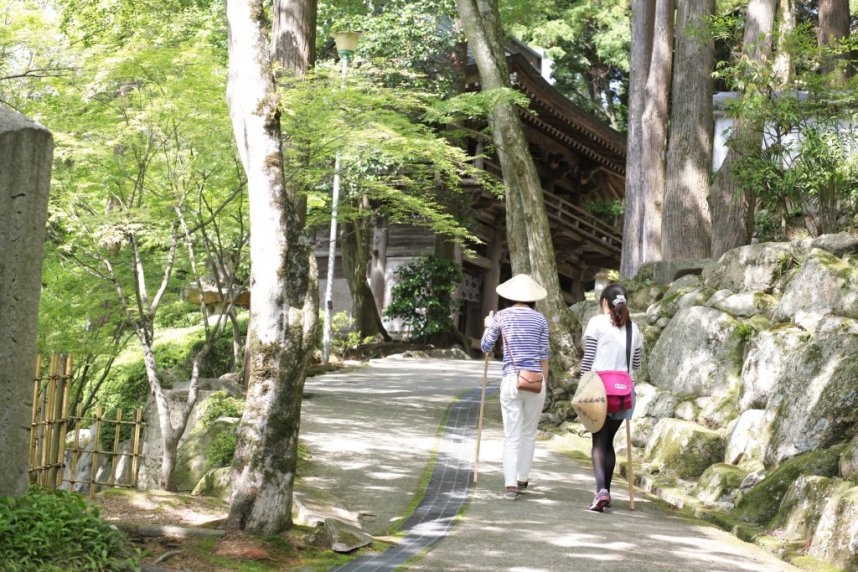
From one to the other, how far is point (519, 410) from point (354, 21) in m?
15.8

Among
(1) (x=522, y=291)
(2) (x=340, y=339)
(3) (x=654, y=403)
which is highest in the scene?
(1) (x=522, y=291)

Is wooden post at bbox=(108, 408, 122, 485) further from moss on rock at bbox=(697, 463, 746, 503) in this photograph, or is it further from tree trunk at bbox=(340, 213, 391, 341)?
tree trunk at bbox=(340, 213, 391, 341)

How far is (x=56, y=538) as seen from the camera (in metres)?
5.39

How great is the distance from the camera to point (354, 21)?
75.3ft

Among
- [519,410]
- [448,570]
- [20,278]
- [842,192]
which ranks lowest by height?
[448,570]

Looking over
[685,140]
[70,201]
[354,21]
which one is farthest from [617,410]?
[354,21]

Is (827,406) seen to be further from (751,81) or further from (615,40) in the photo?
(615,40)

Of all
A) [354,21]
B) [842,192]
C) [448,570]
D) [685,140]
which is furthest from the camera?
[354,21]

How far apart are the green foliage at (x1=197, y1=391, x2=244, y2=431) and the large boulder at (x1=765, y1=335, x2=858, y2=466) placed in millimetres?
5390

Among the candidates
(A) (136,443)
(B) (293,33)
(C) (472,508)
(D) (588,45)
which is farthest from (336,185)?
(D) (588,45)

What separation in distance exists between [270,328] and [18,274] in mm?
1766

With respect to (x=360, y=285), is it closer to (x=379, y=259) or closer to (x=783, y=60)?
(x=379, y=259)

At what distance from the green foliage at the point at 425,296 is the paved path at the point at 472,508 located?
401 inches

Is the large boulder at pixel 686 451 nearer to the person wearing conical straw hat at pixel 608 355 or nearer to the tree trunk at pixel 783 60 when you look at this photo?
the person wearing conical straw hat at pixel 608 355
